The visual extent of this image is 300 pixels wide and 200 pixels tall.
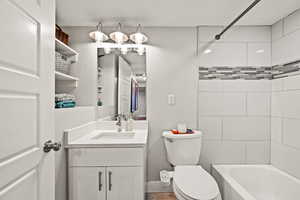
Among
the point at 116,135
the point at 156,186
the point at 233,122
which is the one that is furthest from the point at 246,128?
the point at 116,135

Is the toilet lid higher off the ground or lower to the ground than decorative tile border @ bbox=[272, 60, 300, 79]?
lower

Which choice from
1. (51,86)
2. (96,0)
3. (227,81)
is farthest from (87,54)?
(227,81)

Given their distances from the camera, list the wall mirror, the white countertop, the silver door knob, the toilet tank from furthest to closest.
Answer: the wall mirror < the toilet tank < the white countertop < the silver door knob

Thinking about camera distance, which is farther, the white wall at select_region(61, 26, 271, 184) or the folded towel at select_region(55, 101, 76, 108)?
the white wall at select_region(61, 26, 271, 184)

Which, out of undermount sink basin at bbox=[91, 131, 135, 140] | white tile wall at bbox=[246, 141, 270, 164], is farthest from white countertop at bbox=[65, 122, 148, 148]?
white tile wall at bbox=[246, 141, 270, 164]

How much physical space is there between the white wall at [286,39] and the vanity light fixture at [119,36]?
69.3 inches

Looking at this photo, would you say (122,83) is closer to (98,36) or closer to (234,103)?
(98,36)

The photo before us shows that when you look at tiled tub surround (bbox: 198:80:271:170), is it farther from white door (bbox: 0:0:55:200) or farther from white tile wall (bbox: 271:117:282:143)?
white door (bbox: 0:0:55:200)

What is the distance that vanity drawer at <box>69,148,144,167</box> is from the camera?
1.74 meters

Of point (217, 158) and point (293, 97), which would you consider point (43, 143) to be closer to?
point (217, 158)

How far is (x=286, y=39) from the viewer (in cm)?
217

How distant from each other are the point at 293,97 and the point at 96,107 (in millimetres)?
2166

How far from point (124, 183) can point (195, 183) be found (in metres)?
0.61

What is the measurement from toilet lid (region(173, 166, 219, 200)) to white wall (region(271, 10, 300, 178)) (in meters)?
0.99
